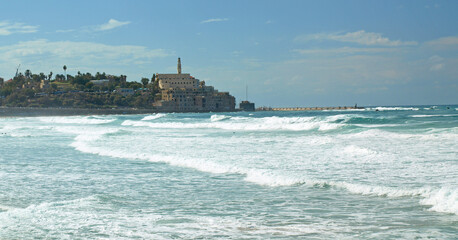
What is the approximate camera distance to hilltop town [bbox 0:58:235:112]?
16912 cm

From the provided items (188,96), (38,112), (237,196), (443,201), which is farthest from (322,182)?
(188,96)

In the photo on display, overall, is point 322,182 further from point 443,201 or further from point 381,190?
point 443,201

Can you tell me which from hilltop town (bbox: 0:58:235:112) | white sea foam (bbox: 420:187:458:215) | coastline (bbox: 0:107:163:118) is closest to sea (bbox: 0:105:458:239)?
white sea foam (bbox: 420:187:458:215)

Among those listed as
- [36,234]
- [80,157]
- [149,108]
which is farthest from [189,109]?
[36,234]

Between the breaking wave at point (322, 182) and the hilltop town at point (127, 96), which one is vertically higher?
the hilltop town at point (127, 96)

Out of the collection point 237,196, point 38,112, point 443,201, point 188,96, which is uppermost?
point 188,96

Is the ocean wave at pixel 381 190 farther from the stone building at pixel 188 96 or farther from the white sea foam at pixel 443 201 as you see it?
the stone building at pixel 188 96

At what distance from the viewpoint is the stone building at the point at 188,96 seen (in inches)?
6796

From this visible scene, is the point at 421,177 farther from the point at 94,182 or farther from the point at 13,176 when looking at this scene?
the point at 13,176

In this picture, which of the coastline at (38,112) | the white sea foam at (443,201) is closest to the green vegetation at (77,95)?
Result: the coastline at (38,112)

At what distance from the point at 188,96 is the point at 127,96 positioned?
23.7m

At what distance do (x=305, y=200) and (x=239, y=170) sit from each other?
4.20 metres

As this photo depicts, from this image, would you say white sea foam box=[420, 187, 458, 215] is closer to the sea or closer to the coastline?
the sea

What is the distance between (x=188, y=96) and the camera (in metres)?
179
